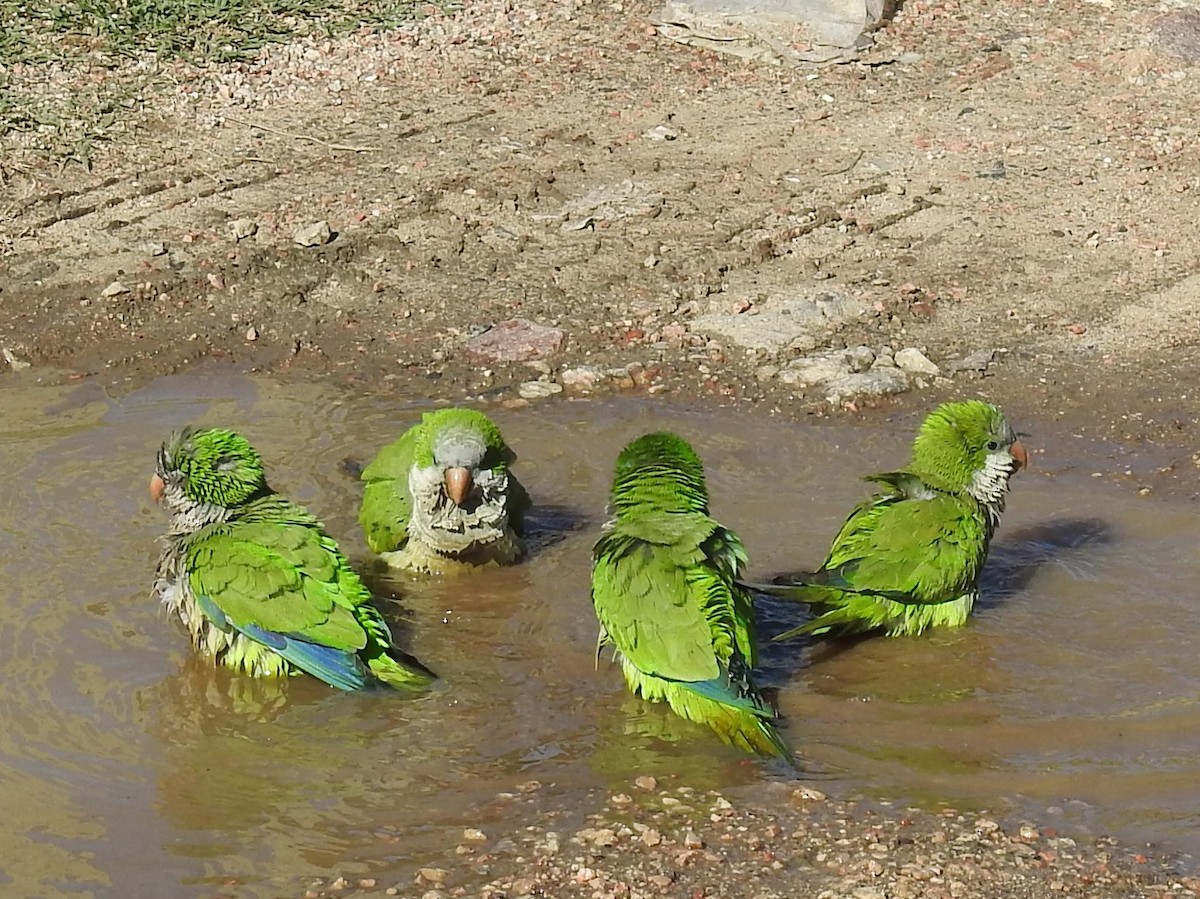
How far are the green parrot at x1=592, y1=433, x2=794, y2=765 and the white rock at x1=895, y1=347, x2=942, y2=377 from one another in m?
2.71

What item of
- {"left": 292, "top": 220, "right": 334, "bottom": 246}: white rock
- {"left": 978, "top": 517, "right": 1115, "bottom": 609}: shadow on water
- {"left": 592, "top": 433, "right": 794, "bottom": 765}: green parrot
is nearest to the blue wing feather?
{"left": 592, "top": 433, "right": 794, "bottom": 765}: green parrot

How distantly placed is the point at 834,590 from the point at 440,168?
556cm

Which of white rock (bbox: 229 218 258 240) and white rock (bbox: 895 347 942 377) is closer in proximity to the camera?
white rock (bbox: 895 347 942 377)

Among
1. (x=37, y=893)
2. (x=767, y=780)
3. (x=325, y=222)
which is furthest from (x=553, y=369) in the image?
(x=37, y=893)

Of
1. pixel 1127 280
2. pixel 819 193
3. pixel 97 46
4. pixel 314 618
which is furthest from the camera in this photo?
pixel 97 46

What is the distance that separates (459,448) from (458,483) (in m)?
0.16

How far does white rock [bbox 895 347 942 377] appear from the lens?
9.00m

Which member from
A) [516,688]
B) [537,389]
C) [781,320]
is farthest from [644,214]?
[516,688]

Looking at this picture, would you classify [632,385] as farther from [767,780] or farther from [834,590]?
[767,780]

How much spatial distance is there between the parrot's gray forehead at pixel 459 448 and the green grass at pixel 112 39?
207 inches

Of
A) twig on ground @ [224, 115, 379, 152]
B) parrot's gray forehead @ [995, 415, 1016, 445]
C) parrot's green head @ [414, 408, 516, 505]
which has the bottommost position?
twig on ground @ [224, 115, 379, 152]

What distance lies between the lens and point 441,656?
684cm

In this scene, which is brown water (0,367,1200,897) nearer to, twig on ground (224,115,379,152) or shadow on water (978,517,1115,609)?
shadow on water (978,517,1115,609)

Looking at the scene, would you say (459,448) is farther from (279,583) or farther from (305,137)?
(305,137)
